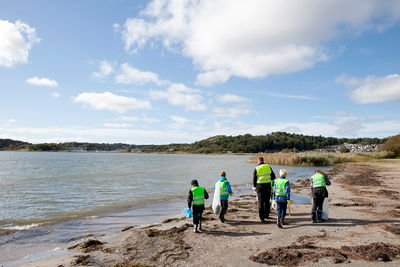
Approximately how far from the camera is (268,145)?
187125 millimetres

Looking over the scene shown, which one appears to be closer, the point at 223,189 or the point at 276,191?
the point at 276,191

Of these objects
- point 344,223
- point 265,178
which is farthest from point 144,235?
point 344,223

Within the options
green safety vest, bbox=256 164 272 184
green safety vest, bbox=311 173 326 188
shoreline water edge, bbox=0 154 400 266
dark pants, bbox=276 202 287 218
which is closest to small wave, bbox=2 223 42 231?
shoreline water edge, bbox=0 154 400 266

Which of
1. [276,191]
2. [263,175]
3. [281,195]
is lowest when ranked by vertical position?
[281,195]

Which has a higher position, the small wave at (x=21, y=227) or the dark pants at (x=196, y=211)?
the dark pants at (x=196, y=211)

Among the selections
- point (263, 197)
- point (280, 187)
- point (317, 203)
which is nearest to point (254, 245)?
point (280, 187)

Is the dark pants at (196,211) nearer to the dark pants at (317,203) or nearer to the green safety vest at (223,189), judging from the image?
the green safety vest at (223,189)

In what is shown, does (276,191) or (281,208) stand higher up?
(276,191)

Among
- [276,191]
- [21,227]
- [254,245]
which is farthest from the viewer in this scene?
[21,227]

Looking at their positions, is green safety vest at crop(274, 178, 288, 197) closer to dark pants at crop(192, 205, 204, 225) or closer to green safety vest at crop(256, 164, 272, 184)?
green safety vest at crop(256, 164, 272, 184)

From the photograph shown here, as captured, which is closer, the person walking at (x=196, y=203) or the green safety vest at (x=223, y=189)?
the person walking at (x=196, y=203)

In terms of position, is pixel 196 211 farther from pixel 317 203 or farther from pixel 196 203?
pixel 317 203

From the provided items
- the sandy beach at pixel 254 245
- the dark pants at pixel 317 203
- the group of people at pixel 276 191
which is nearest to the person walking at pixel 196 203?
the group of people at pixel 276 191

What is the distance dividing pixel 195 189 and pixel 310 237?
3798mm
